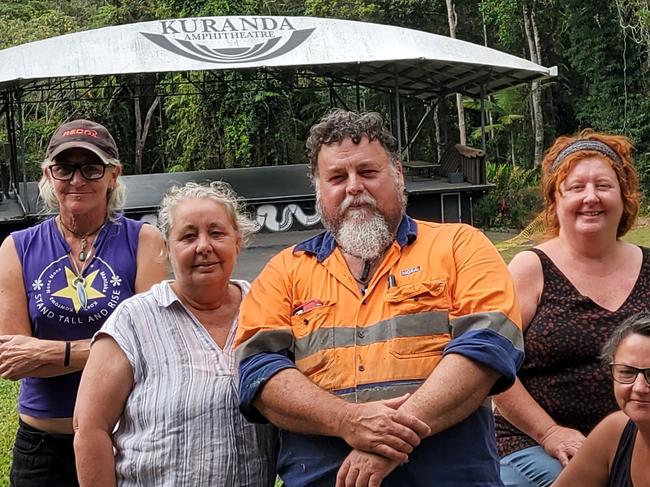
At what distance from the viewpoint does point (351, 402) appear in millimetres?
2133

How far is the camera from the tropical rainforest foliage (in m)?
19.5

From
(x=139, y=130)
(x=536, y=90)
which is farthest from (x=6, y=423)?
(x=139, y=130)

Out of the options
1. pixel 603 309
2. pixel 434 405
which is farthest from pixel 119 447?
pixel 603 309

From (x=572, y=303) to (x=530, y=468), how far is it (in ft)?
1.75

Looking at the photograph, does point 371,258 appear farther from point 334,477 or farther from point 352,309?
point 334,477

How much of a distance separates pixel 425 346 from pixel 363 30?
39.6 feet

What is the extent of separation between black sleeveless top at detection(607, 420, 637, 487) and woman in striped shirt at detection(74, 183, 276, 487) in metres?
0.94

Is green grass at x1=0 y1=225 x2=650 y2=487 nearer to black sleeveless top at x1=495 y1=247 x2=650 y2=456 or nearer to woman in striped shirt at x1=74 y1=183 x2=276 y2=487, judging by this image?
woman in striped shirt at x1=74 y1=183 x2=276 y2=487

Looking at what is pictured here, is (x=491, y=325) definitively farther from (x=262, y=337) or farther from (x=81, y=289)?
(x=81, y=289)

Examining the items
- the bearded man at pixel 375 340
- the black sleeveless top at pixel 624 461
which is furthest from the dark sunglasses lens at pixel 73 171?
the black sleeveless top at pixel 624 461

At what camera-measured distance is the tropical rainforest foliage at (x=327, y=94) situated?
768 inches

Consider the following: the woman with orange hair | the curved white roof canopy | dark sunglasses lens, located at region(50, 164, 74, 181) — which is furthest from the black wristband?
the curved white roof canopy

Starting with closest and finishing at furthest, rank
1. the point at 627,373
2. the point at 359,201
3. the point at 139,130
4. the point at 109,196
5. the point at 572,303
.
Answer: the point at 627,373 < the point at 359,201 < the point at 572,303 < the point at 109,196 < the point at 139,130

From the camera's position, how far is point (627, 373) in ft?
6.67
